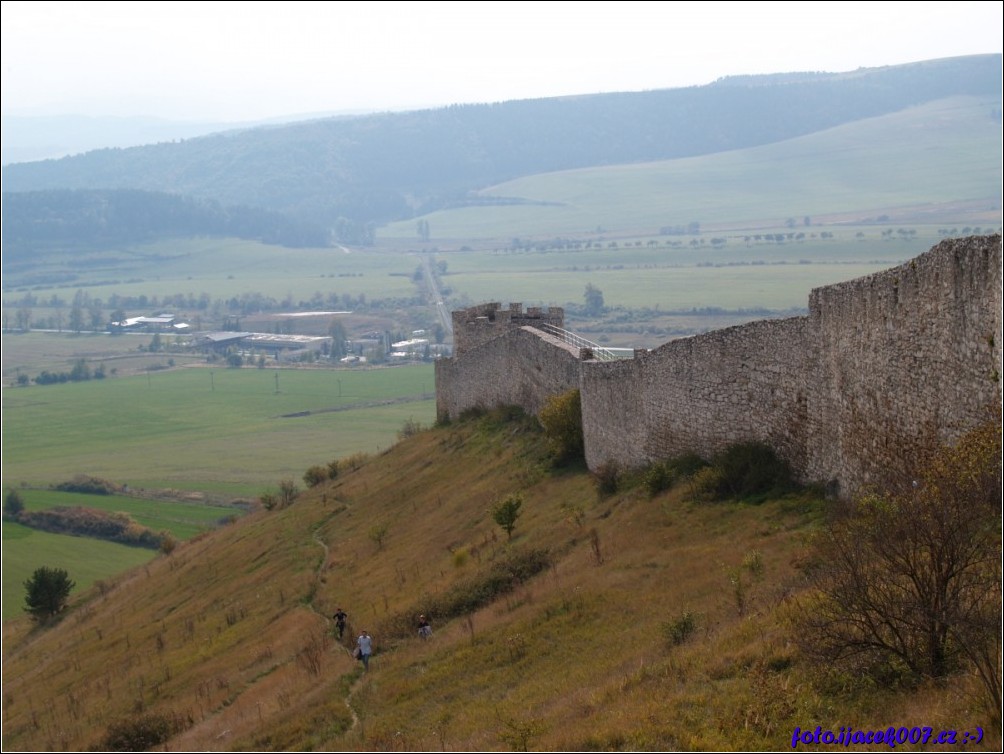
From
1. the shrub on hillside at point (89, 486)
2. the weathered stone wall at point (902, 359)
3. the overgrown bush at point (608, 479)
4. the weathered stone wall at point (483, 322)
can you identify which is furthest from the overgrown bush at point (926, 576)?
the shrub on hillside at point (89, 486)

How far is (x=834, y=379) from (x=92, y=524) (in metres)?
57.1

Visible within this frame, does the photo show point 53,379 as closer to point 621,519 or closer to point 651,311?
point 651,311

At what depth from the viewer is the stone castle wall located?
11633 mm

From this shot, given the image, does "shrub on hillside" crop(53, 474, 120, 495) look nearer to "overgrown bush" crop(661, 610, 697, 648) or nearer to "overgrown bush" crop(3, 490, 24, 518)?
"overgrown bush" crop(3, 490, 24, 518)

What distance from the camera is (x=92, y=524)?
66.6m

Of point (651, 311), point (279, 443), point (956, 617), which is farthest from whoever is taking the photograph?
point (651, 311)

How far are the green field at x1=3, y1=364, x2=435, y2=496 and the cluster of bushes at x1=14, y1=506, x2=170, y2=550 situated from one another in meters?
10.2

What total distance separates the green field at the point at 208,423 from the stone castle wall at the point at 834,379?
2262 inches

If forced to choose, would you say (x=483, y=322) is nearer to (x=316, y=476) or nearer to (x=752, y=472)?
(x=316, y=476)

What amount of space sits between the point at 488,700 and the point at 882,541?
20.2ft

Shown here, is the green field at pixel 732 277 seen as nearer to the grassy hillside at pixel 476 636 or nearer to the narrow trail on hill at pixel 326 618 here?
the grassy hillside at pixel 476 636

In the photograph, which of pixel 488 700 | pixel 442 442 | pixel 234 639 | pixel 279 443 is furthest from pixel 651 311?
pixel 488 700

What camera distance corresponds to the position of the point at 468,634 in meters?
17.8

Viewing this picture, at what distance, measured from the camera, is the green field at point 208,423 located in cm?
8956
